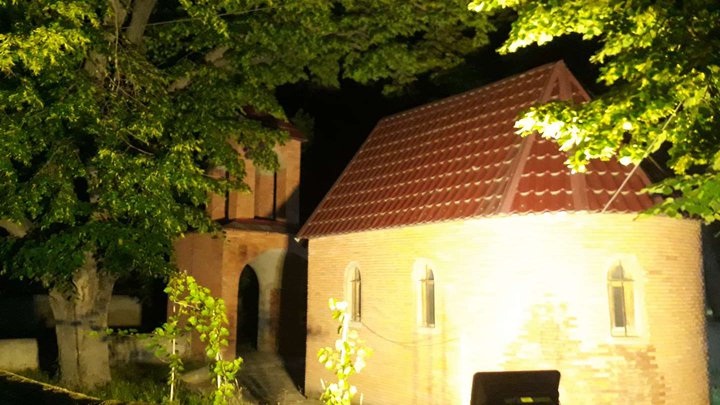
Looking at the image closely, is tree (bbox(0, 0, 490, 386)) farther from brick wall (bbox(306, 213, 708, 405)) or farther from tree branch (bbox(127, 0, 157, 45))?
brick wall (bbox(306, 213, 708, 405))

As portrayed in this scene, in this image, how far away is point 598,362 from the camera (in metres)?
11.4

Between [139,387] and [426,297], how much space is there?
662cm

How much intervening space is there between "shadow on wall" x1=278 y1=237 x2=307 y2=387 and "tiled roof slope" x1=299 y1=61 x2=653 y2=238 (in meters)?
5.72

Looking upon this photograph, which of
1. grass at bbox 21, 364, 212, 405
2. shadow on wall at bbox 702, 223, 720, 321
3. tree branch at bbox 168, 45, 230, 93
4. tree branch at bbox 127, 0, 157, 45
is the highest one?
tree branch at bbox 127, 0, 157, 45

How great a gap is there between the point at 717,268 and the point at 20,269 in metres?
26.4

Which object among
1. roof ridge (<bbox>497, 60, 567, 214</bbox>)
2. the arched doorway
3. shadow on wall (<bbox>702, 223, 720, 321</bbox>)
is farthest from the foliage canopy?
shadow on wall (<bbox>702, 223, 720, 321</bbox>)

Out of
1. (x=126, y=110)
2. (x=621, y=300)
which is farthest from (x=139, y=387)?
(x=621, y=300)

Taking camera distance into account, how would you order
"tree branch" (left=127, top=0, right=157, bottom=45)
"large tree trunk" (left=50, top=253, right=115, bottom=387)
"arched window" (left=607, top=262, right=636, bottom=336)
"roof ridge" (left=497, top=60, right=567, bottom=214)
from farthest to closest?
"tree branch" (left=127, top=0, right=157, bottom=45) → "large tree trunk" (left=50, top=253, right=115, bottom=387) → "arched window" (left=607, top=262, right=636, bottom=336) → "roof ridge" (left=497, top=60, right=567, bottom=214)

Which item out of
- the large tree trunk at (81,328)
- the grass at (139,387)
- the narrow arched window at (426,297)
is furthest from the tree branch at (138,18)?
the narrow arched window at (426,297)

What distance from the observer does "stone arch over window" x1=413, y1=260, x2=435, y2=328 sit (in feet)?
44.6

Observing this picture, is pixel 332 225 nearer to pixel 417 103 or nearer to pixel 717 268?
pixel 417 103

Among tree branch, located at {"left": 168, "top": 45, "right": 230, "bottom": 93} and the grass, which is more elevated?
tree branch, located at {"left": 168, "top": 45, "right": 230, "bottom": 93}

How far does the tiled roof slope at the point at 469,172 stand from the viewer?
11.8m

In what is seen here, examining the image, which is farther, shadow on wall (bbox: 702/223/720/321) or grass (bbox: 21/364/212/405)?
shadow on wall (bbox: 702/223/720/321)
